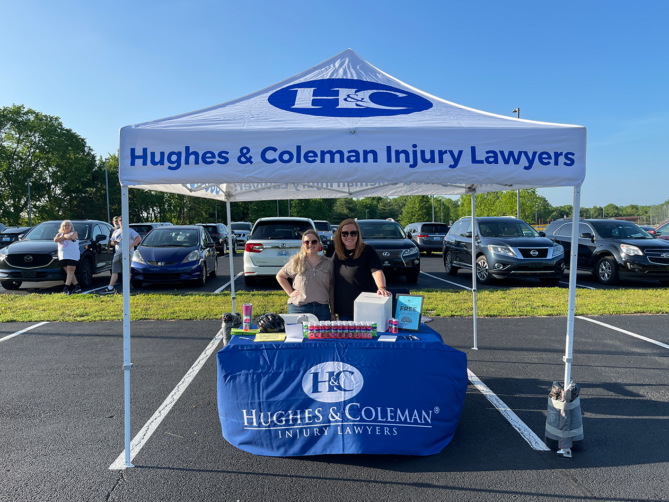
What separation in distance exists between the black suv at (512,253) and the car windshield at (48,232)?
1003 cm

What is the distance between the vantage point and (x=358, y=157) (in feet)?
11.4

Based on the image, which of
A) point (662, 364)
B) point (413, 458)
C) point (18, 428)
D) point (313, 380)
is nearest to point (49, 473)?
point (18, 428)

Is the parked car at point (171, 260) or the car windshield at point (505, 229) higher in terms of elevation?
the car windshield at point (505, 229)

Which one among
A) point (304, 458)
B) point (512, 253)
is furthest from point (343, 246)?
point (512, 253)

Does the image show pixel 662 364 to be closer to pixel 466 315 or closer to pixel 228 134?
pixel 466 315

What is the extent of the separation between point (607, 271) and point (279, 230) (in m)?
8.08

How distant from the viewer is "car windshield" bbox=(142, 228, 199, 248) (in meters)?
12.1

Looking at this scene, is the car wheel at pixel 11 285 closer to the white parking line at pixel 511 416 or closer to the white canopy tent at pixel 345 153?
the white canopy tent at pixel 345 153

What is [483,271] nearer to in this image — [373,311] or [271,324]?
[373,311]

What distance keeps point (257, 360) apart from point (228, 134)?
1.64 m

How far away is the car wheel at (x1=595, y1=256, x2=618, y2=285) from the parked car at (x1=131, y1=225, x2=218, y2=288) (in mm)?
9915

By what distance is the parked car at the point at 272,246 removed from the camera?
10414 mm

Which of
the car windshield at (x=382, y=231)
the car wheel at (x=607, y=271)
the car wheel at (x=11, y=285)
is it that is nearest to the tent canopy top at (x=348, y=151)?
the car windshield at (x=382, y=231)

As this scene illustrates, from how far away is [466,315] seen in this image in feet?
25.8
